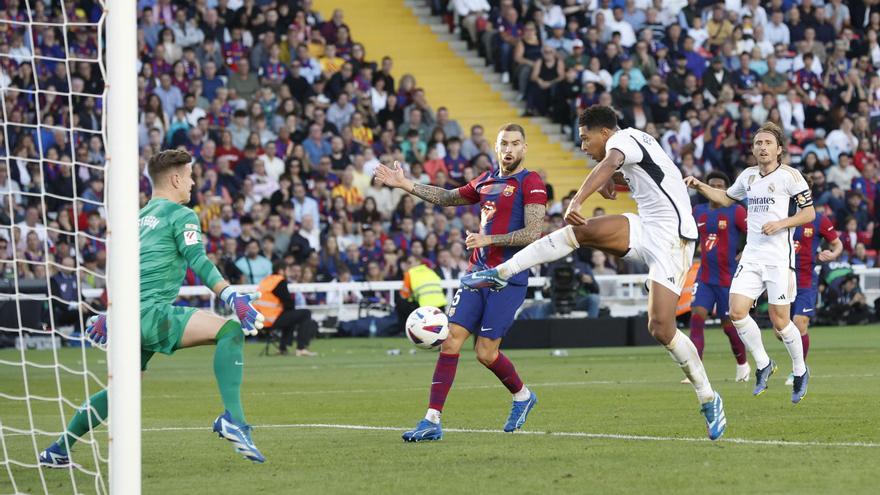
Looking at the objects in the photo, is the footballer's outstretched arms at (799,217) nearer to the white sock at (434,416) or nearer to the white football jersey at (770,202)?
the white football jersey at (770,202)

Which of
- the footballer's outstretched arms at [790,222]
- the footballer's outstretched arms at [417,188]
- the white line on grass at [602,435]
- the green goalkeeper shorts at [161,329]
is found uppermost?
the footballer's outstretched arms at [417,188]

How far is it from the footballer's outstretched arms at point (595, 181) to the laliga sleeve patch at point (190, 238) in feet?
7.63

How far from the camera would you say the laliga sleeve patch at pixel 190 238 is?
8984 mm

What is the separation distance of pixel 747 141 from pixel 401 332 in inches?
346

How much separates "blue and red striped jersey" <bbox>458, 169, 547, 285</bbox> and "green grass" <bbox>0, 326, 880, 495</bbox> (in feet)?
4.09

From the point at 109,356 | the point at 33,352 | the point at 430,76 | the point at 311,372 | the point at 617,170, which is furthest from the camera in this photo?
the point at 430,76

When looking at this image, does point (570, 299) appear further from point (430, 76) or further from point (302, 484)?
point (302, 484)

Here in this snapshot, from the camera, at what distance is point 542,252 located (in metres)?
9.95

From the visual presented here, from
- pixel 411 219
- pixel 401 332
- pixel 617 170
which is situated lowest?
pixel 401 332

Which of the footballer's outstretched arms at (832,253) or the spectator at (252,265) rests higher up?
the footballer's outstretched arms at (832,253)

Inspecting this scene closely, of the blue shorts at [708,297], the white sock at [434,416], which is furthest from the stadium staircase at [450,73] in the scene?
the white sock at [434,416]

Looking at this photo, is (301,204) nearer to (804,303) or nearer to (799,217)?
(804,303)

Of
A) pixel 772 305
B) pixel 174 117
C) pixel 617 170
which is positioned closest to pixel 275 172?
pixel 174 117

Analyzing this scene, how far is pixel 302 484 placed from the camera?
830 centimetres
